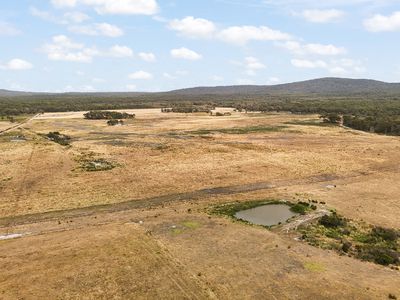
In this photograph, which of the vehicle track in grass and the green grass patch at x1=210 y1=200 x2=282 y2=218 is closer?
the vehicle track in grass

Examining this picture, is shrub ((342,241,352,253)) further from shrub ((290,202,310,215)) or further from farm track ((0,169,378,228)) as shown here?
farm track ((0,169,378,228))

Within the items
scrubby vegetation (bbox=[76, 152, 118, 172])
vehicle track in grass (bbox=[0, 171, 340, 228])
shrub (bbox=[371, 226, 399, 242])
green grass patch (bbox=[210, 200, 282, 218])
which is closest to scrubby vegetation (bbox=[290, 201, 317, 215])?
green grass patch (bbox=[210, 200, 282, 218])

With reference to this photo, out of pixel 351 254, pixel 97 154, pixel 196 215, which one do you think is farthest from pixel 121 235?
pixel 97 154

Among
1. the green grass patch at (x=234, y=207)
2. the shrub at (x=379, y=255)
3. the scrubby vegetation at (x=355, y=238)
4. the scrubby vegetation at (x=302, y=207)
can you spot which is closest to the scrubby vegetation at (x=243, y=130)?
the green grass patch at (x=234, y=207)

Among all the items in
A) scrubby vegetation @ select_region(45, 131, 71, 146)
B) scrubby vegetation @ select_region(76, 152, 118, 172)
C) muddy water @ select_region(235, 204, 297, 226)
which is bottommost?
muddy water @ select_region(235, 204, 297, 226)

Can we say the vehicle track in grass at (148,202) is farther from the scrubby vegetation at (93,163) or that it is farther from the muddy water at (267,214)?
the scrubby vegetation at (93,163)

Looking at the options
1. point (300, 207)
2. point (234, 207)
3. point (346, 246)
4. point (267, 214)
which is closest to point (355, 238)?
point (346, 246)

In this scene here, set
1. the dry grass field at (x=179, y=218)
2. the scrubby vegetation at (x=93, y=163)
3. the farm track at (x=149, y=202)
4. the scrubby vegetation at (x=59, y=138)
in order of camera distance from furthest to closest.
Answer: the scrubby vegetation at (x=59, y=138), the scrubby vegetation at (x=93, y=163), the farm track at (x=149, y=202), the dry grass field at (x=179, y=218)
